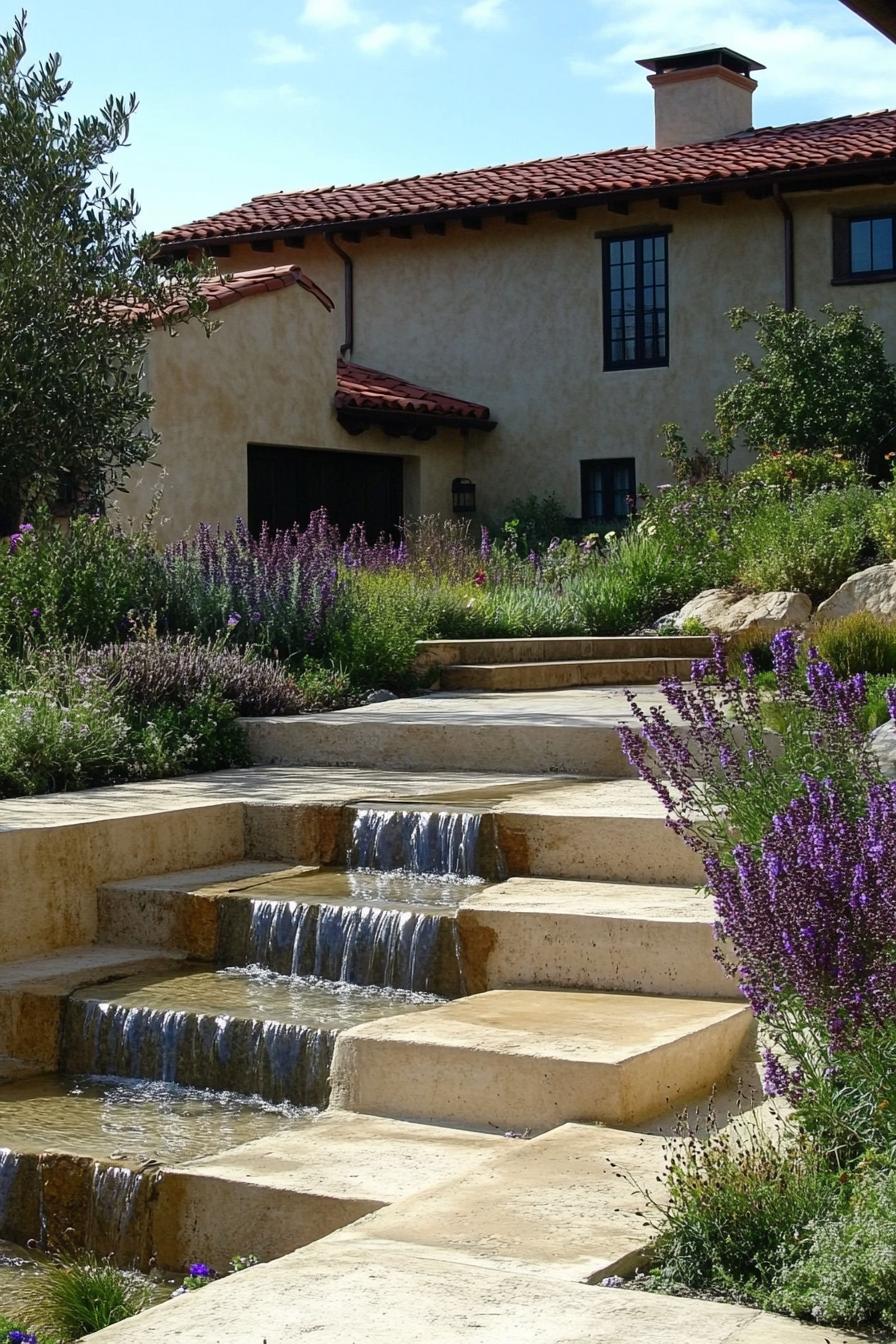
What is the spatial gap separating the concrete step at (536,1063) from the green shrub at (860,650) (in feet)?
13.6

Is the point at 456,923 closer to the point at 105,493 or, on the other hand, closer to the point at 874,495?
the point at 105,493

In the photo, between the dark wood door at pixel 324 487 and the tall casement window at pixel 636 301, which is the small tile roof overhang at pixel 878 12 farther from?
the tall casement window at pixel 636 301

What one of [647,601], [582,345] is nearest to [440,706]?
[647,601]

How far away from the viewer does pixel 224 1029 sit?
5.70m

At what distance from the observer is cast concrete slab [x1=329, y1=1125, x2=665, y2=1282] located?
353 cm

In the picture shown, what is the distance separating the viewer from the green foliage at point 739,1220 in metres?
3.44

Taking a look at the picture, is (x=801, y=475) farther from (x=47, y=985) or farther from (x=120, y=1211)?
(x=120, y=1211)

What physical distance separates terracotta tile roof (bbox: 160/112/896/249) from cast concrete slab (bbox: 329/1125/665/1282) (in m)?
16.9

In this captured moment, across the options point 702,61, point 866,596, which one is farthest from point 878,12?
point 702,61

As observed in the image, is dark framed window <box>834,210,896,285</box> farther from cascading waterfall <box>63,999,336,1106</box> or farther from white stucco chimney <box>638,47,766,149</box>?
cascading waterfall <box>63,999,336,1106</box>

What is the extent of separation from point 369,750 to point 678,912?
12.3 ft

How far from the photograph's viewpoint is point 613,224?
21.4m

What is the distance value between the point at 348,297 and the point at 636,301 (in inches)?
169

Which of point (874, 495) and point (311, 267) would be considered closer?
point (874, 495)
